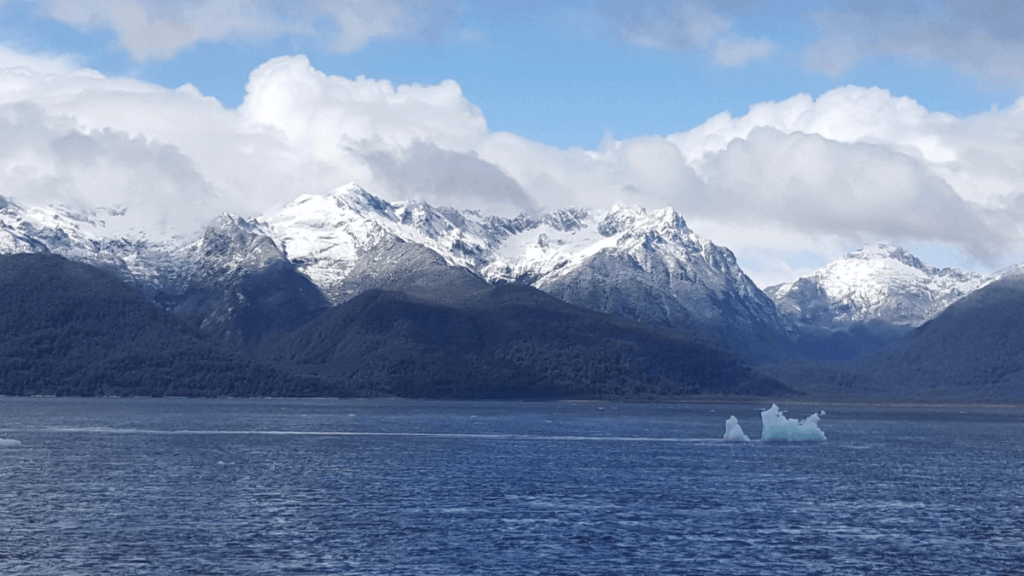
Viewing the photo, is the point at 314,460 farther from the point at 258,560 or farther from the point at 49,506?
the point at 258,560

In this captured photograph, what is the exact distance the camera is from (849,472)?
180500 mm

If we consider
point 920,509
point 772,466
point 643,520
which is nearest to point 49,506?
point 643,520

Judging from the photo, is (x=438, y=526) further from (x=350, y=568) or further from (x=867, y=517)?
(x=867, y=517)

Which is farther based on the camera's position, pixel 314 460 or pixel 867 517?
pixel 314 460

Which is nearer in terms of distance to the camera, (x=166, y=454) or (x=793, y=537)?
(x=793, y=537)

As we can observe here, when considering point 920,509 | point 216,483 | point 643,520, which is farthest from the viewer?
point 216,483

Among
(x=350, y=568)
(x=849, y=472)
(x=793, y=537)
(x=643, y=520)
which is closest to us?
(x=350, y=568)

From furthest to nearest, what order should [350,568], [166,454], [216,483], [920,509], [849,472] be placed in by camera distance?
[166,454]
[849,472]
[216,483]
[920,509]
[350,568]

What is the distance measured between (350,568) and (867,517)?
5881 cm

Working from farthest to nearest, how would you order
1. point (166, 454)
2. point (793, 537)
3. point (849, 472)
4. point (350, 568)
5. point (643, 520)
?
point (166, 454)
point (849, 472)
point (643, 520)
point (793, 537)
point (350, 568)

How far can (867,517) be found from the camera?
421 feet

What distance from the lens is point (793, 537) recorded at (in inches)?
4473

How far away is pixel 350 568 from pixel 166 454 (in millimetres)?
109452

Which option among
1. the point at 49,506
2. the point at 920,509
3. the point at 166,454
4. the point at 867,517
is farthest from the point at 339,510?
the point at 166,454
